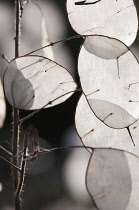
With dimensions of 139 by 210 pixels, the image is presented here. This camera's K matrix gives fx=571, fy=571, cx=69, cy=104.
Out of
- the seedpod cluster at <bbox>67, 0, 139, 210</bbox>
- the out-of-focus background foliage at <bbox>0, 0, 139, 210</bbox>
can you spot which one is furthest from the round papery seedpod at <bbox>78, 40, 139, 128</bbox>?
the out-of-focus background foliage at <bbox>0, 0, 139, 210</bbox>

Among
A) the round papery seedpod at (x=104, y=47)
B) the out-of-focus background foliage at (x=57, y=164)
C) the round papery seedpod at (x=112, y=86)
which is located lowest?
the out-of-focus background foliage at (x=57, y=164)

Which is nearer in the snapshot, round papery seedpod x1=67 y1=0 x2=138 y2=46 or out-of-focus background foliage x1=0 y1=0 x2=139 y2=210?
round papery seedpod x1=67 y1=0 x2=138 y2=46

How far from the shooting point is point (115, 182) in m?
0.51

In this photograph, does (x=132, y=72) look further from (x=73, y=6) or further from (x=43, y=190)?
(x=43, y=190)

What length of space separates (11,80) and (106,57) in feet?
0.30

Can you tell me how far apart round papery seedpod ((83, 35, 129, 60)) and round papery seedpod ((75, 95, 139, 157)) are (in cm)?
6

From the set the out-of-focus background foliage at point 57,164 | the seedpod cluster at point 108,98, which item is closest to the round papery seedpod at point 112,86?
the seedpod cluster at point 108,98

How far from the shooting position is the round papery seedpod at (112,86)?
0.52m

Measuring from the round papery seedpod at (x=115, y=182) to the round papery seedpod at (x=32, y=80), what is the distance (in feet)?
0.26

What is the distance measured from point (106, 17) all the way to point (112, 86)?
74 millimetres

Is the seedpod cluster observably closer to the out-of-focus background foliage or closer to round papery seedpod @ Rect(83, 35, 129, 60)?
round papery seedpod @ Rect(83, 35, 129, 60)

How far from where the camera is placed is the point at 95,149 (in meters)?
0.52

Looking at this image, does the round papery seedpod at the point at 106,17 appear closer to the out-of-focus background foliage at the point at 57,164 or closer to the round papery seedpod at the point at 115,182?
the round papery seedpod at the point at 115,182

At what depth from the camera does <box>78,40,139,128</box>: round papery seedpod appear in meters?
0.52
